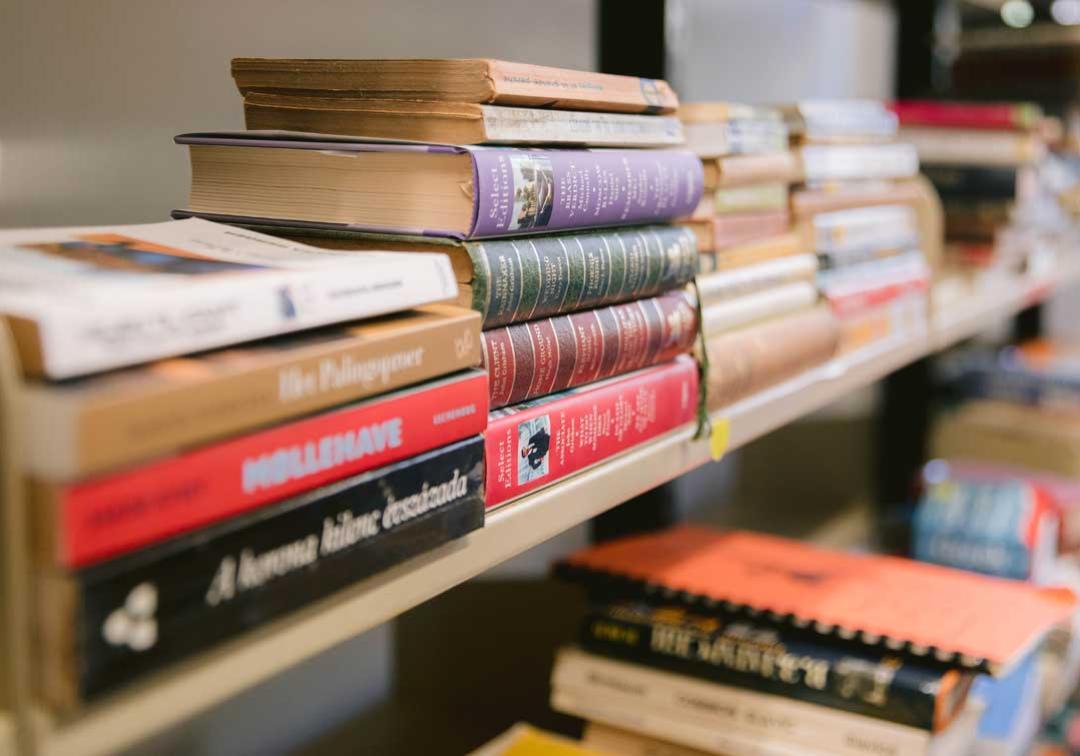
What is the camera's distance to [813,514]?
2.06 m

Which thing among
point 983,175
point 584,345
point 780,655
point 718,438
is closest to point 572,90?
point 584,345

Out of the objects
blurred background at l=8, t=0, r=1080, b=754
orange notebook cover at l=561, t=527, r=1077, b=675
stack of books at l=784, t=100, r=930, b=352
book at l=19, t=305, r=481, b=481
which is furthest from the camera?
stack of books at l=784, t=100, r=930, b=352

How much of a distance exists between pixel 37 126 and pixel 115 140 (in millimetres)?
66

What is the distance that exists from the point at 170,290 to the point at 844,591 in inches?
35.1

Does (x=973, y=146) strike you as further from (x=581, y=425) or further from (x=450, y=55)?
(x=581, y=425)

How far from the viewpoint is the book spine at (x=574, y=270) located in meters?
0.68

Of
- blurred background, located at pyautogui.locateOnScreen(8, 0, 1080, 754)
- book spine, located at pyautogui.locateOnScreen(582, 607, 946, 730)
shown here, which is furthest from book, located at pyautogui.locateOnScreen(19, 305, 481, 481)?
book spine, located at pyautogui.locateOnScreen(582, 607, 946, 730)

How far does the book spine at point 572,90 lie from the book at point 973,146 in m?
1.14

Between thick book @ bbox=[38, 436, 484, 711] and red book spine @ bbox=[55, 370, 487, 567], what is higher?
red book spine @ bbox=[55, 370, 487, 567]

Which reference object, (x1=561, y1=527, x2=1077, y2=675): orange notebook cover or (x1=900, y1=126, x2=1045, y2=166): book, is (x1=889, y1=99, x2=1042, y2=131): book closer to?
(x1=900, y1=126, x2=1045, y2=166): book

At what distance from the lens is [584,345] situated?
2.51ft

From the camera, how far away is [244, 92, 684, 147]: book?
2.24 feet

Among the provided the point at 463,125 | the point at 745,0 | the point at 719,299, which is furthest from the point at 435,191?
the point at 745,0

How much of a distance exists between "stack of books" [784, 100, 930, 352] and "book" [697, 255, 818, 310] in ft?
0.16
